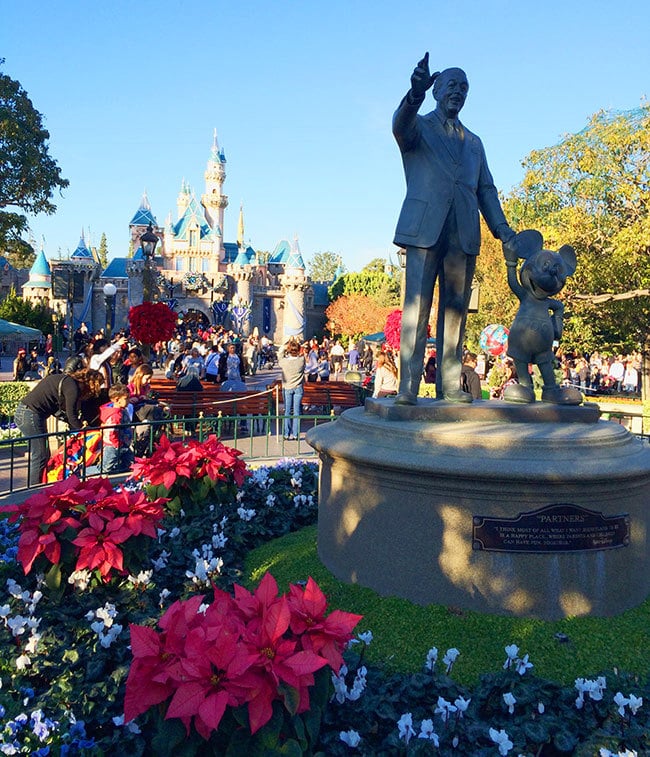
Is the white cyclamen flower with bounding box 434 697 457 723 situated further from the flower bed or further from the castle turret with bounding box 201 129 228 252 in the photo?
the castle turret with bounding box 201 129 228 252

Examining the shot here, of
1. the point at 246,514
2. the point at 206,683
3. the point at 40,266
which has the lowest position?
the point at 246,514

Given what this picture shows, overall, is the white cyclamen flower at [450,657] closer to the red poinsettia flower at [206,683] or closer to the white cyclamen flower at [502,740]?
the white cyclamen flower at [502,740]

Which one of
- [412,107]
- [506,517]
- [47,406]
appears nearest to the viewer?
[506,517]

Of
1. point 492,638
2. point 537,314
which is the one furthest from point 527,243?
point 492,638

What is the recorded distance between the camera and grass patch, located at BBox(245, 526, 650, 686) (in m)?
3.46

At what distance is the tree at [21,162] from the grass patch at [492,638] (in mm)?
20783

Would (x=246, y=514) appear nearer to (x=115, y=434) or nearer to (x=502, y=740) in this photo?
(x=115, y=434)

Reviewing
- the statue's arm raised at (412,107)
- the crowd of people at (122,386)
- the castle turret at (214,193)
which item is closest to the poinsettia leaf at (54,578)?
the crowd of people at (122,386)

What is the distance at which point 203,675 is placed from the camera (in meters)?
2.29

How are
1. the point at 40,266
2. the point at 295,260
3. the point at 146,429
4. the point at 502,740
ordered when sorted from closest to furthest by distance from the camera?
the point at 502,740, the point at 146,429, the point at 40,266, the point at 295,260

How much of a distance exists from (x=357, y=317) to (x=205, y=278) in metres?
23.2

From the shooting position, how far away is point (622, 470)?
3.79 m

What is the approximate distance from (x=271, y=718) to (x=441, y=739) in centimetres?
88

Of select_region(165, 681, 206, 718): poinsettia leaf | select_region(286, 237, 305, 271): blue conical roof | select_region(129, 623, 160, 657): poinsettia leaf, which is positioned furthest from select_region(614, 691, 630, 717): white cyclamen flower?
select_region(286, 237, 305, 271): blue conical roof
